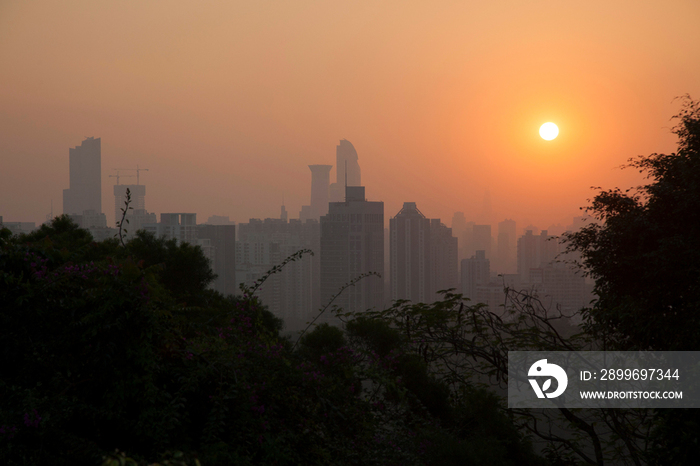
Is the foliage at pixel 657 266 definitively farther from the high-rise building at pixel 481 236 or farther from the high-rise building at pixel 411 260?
the high-rise building at pixel 481 236

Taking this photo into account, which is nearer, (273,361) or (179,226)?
(273,361)

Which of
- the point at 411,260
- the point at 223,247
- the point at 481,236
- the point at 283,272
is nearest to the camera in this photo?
the point at 223,247

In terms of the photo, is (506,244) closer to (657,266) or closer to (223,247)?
(223,247)

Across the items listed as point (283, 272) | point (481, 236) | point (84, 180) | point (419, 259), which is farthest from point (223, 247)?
point (481, 236)

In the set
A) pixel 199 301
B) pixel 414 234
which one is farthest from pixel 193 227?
pixel 199 301

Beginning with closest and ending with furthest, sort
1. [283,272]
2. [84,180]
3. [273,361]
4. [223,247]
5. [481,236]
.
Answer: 1. [273,361]
2. [223,247]
3. [84,180]
4. [481,236]
5. [283,272]

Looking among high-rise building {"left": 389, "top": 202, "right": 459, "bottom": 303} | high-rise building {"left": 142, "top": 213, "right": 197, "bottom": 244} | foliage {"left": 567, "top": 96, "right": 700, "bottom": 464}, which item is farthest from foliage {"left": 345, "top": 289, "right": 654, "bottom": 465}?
high-rise building {"left": 389, "top": 202, "right": 459, "bottom": 303}

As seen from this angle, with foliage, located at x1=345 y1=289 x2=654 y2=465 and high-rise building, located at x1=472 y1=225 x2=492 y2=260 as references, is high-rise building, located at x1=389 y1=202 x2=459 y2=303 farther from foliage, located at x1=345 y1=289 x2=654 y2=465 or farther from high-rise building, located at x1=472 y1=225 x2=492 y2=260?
foliage, located at x1=345 y1=289 x2=654 y2=465

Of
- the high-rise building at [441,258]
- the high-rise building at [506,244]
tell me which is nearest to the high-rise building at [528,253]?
the high-rise building at [506,244]
